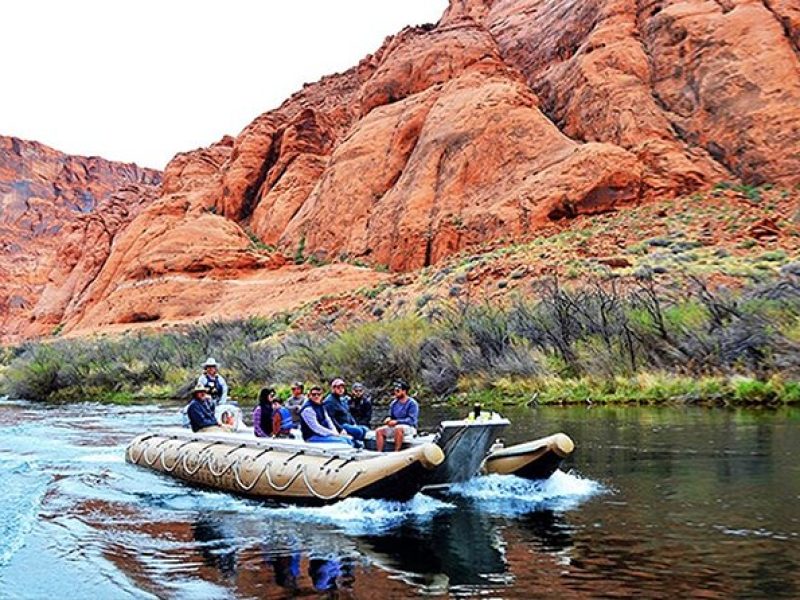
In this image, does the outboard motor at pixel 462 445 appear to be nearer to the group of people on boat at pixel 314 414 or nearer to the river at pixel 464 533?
the river at pixel 464 533

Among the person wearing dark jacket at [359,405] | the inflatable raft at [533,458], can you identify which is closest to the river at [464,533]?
the inflatable raft at [533,458]

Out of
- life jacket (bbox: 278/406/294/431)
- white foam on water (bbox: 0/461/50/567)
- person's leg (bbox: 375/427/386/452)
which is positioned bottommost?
white foam on water (bbox: 0/461/50/567)

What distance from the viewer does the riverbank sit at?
20312 millimetres

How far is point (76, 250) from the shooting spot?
74062 mm

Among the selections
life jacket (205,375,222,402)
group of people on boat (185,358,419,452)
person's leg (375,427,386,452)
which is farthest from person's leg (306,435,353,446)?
life jacket (205,375,222,402)

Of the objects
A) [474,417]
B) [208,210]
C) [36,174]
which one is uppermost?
[36,174]

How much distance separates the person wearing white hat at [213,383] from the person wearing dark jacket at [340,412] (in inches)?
122

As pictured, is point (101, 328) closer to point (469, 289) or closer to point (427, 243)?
point (427, 243)

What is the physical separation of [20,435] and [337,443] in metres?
12.2

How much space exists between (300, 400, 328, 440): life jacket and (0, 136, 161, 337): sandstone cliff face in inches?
2339

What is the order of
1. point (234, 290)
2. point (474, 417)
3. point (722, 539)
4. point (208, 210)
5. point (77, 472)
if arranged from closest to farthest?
1. point (722, 539)
2. point (474, 417)
3. point (77, 472)
4. point (234, 290)
5. point (208, 210)

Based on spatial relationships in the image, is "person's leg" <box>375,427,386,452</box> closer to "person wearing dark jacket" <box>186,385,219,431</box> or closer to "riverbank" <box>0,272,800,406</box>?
A: "person wearing dark jacket" <box>186,385,219,431</box>

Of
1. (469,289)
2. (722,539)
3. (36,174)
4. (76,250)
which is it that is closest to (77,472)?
(722,539)

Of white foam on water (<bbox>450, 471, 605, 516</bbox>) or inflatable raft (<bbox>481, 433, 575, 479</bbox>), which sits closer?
white foam on water (<bbox>450, 471, 605, 516</bbox>)
